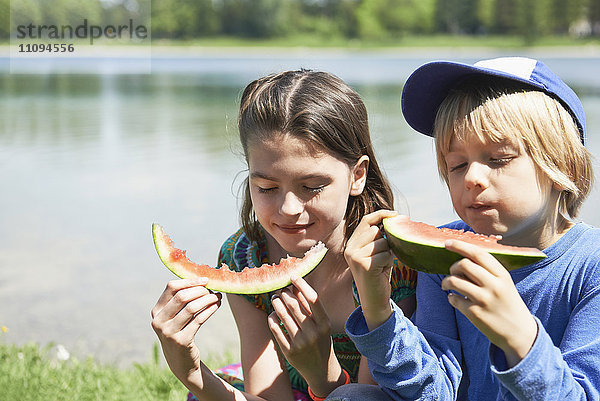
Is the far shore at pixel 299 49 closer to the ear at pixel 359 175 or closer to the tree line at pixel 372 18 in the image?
the tree line at pixel 372 18

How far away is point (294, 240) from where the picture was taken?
2.75 m

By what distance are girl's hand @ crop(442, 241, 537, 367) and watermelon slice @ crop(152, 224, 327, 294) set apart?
0.77 metres

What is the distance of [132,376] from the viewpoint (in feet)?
13.4

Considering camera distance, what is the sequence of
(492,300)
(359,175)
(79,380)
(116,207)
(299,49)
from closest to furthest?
(492,300) < (359,175) < (79,380) < (116,207) < (299,49)

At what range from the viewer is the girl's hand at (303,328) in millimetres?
2551

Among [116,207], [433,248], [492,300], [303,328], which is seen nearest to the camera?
[492,300]

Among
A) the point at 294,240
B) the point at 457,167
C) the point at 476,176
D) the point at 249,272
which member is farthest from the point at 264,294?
the point at 476,176

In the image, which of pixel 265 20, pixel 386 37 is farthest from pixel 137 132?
pixel 386 37

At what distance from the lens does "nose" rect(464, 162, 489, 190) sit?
2.29 meters

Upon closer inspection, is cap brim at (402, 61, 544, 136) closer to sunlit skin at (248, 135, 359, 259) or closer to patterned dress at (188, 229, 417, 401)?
sunlit skin at (248, 135, 359, 259)

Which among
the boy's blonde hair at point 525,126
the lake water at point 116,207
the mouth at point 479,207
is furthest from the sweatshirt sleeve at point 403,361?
the lake water at point 116,207

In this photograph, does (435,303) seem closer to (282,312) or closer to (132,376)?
(282,312)

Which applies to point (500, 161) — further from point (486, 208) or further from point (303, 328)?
point (303, 328)

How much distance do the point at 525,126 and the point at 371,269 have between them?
738 mm
